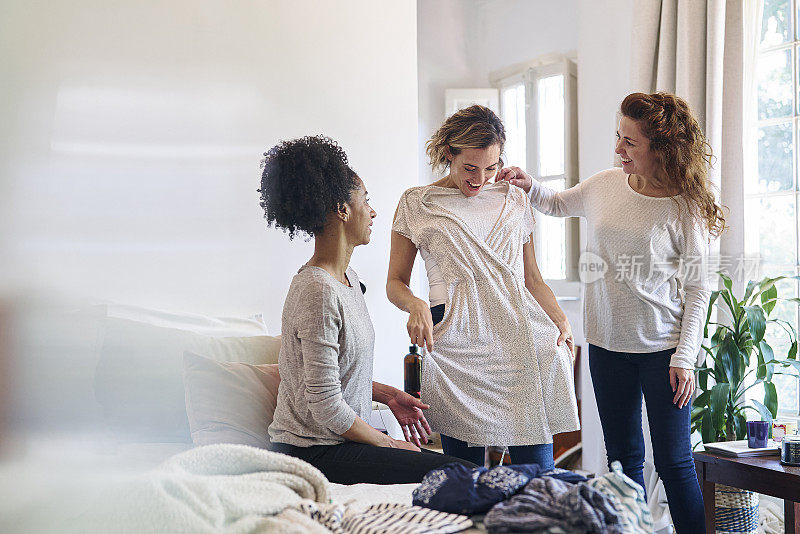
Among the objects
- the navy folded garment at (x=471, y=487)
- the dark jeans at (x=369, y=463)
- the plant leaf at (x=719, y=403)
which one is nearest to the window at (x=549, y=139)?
the plant leaf at (x=719, y=403)

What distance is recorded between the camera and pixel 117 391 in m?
1.38

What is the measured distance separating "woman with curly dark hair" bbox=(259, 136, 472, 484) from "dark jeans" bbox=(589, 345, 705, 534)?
55cm

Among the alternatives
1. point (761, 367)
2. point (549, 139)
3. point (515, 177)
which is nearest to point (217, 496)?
point (515, 177)

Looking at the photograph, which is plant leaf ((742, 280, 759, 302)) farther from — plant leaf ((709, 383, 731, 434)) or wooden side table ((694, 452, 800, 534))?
wooden side table ((694, 452, 800, 534))

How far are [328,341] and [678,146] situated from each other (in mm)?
1044

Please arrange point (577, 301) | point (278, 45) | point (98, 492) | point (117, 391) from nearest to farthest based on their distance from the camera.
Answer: point (98, 492) → point (117, 391) → point (278, 45) → point (577, 301)

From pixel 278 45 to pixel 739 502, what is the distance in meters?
2.06

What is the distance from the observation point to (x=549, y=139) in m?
3.79

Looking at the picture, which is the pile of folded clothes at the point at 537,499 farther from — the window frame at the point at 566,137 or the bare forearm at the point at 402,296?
the window frame at the point at 566,137

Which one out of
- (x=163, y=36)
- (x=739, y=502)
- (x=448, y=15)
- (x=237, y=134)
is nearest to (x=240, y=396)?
(x=237, y=134)

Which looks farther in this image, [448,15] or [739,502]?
[448,15]

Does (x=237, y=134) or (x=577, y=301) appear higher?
(x=237, y=134)

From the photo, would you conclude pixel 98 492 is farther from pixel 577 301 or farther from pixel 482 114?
pixel 577 301

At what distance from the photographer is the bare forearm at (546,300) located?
1.83m
